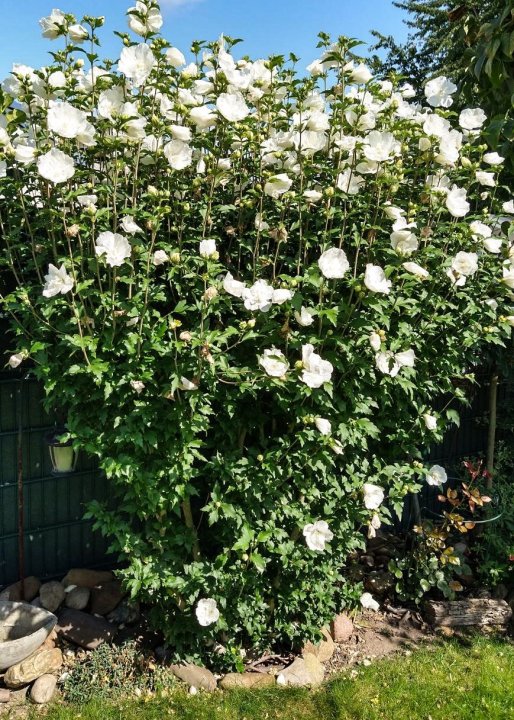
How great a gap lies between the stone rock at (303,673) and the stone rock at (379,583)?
74 cm

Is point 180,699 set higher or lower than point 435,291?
lower

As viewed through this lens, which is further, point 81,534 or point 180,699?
point 81,534

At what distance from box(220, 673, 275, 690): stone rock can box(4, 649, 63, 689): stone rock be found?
855mm

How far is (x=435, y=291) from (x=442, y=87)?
0.96m

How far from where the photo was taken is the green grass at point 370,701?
2963 mm

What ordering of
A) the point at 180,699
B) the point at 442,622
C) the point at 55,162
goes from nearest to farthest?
1. the point at 55,162
2. the point at 180,699
3. the point at 442,622

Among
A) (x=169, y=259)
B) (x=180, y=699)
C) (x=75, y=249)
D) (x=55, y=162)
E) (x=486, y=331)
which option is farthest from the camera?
(x=486, y=331)

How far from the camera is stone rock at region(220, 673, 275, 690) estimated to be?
125 inches

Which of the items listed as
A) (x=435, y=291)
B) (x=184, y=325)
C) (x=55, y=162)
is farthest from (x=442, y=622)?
(x=55, y=162)

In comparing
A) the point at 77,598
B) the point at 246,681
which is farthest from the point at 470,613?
the point at 77,598

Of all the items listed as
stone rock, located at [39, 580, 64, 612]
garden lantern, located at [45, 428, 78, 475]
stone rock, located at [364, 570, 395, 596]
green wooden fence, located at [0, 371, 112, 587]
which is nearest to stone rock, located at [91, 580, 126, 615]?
stone rock, located at [39, 580, 64, 612]

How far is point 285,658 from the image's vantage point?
3.44m

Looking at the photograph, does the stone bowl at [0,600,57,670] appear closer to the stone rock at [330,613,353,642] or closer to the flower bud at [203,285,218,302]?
the stone rock at [330,613,353,642]

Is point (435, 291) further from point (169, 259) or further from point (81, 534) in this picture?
point (81, 534)
